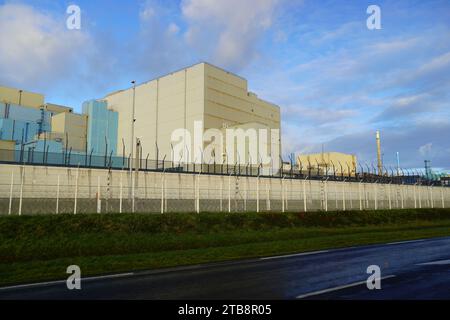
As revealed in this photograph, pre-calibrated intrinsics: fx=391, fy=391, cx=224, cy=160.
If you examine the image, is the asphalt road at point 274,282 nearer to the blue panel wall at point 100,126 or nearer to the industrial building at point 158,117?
the industrial building at point 158,117

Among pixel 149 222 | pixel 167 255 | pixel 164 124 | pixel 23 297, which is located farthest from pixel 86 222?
pixel 164 124

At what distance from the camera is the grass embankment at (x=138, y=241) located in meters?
13.9

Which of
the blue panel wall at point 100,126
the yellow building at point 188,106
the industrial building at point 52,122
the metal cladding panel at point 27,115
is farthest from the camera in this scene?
the blue panel wall at point 100,126

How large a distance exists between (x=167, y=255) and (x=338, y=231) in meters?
16.0

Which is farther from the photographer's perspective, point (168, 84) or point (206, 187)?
point (168, 84)

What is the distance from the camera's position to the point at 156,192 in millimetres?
31766

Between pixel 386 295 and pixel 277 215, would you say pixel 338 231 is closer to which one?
pixel 277 215

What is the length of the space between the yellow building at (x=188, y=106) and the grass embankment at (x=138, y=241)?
1512 inches

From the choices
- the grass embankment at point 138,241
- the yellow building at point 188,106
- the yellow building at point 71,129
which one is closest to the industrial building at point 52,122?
the yellow building at point 71,129

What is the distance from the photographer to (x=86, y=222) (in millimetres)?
21203

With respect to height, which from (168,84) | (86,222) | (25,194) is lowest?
(86,222)

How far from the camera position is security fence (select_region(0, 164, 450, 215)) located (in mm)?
25906

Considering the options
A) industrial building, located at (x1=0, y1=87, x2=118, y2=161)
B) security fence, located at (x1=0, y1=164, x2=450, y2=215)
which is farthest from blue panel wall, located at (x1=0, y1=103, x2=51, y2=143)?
security fence, located at (x1=0, y1=164, x2=450, y2=215)

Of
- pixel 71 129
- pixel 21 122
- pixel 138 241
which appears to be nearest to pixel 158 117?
pixel 71 129
